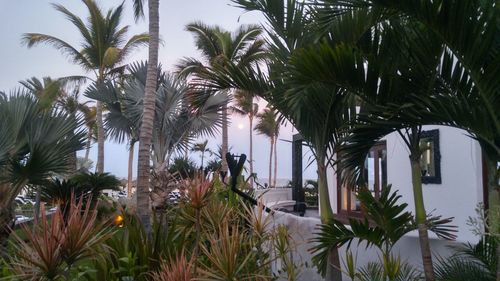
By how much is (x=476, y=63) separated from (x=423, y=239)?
1.48 metres

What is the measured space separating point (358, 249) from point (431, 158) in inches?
65.7

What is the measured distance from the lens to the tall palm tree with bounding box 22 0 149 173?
62.1 ft

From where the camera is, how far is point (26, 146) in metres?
6.59

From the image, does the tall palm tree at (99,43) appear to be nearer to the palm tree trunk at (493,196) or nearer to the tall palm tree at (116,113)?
the tall palm tree at (116,113)

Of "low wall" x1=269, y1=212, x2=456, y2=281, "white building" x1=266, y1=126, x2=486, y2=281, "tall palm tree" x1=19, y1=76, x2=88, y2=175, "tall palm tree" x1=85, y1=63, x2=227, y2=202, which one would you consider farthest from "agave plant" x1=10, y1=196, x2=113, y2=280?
"tall palm tree" x1=85, y1=63, x2=227, y2=202

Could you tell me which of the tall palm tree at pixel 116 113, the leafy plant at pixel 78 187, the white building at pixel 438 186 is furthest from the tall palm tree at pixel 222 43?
the white building at pixel 438 186

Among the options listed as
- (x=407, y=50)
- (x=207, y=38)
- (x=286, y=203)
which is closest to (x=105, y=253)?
(x=407, y=50)

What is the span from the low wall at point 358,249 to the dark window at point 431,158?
1.21 m

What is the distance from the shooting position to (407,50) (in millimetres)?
3617

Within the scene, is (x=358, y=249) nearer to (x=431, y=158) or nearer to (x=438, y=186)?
(x=438, y=186)

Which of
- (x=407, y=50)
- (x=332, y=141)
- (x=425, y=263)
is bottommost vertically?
(x=425, y=263)

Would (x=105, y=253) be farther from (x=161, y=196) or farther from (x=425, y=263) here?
(x=161, y=196)

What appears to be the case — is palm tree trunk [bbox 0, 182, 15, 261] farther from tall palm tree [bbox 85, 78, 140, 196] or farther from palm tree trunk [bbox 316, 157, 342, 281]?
tall palm tree [bbox 85, 78, 140, 196]

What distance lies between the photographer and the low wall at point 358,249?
5.22 meters
